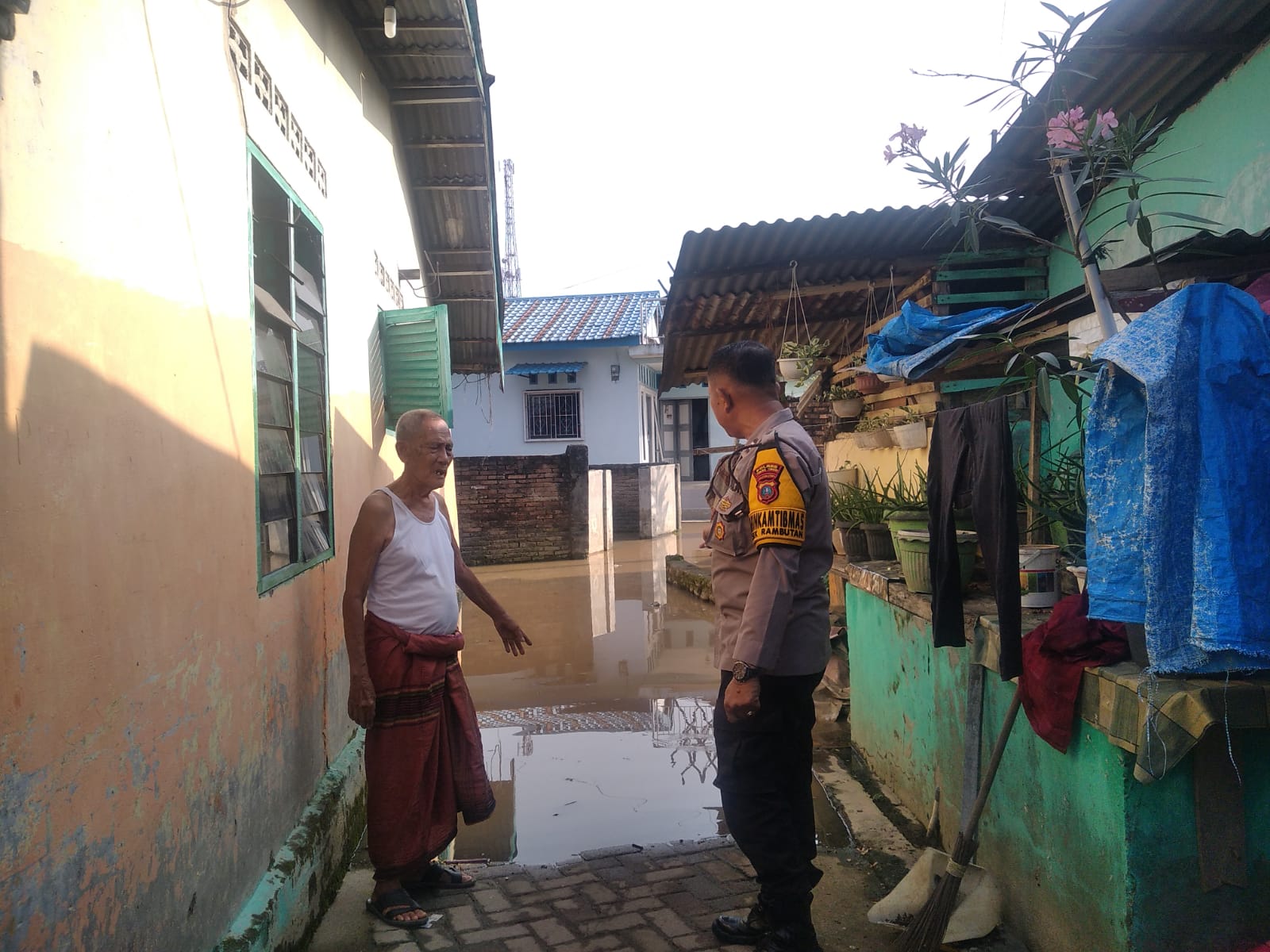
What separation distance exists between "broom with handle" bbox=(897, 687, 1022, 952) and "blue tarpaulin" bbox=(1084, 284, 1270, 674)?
2.38ft

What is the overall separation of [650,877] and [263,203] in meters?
3.08

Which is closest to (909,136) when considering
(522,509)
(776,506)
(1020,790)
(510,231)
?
(776,506)

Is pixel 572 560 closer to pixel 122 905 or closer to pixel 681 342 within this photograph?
pixel 681 342

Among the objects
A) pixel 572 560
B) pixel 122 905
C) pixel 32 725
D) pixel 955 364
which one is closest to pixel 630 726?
pixel 955 364

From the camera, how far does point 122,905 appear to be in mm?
1998

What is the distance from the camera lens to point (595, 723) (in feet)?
21.2

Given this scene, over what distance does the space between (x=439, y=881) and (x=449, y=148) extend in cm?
545

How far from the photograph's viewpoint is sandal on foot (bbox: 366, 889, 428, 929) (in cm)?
330

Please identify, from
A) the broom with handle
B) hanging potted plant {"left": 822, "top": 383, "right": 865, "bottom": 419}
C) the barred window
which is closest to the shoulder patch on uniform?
the broom with handle

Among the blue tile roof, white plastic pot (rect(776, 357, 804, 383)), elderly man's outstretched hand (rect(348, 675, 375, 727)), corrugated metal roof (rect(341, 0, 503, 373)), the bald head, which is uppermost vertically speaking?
the blue tile roof

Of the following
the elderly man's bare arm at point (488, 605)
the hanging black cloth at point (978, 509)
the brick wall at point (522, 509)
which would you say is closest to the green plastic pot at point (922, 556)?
the hanging black cloth at point (978, 509)

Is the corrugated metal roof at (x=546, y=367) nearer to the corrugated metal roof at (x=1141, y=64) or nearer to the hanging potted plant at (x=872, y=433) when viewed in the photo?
the hanging potted plant at (x=872, y=433)

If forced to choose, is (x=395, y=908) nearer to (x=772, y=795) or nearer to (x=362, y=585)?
(x=362, y=585)

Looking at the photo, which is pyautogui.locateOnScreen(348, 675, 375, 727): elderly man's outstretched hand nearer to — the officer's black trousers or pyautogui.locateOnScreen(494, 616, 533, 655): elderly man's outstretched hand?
pyautogui.locateOnScreen(494, 616, 533, 655): elderly man's outstretched hand
